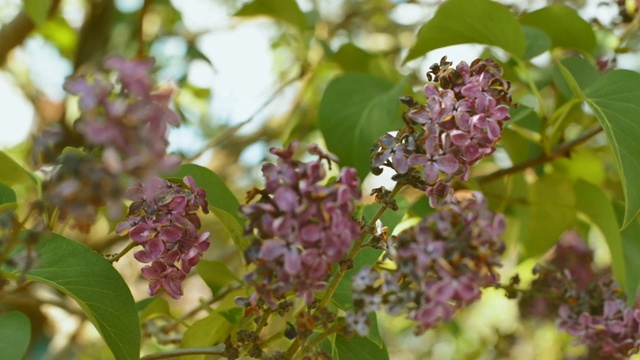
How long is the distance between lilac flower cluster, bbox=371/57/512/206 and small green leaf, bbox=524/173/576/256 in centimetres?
41

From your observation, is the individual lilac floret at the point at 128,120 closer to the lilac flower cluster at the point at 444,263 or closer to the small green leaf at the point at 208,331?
the lilac flower cluster at the point at 444,263

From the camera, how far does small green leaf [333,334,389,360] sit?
1.88 ft

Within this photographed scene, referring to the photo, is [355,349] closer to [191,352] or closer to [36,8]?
[191,352]

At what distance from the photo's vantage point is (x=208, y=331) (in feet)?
2.12

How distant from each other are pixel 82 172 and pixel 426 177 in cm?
23

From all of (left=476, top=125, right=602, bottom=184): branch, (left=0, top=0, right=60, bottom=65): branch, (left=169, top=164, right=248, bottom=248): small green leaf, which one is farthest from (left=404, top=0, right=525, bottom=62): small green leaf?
(left=0, top=0, right=60, bottom=65): branch

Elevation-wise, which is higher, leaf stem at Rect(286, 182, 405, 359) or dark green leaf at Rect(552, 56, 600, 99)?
leaf stem at Rect(286, 182, 405, 359)

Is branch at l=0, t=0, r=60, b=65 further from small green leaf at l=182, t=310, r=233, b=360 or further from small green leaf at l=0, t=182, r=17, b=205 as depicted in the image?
small green leaf at l=182, t=310, r=233, b=360

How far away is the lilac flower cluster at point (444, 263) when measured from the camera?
378 mm

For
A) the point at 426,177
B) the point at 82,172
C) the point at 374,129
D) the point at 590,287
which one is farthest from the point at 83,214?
the point at 590,287

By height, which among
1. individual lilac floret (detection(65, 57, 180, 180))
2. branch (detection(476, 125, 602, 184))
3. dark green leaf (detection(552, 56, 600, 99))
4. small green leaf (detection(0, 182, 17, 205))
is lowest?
branch (detection(476, 125, 602, 184))

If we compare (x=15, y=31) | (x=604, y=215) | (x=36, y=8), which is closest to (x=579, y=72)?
(x=604, y=215)

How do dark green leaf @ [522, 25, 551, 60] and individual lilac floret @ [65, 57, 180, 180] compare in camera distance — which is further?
dark green leaf @ [522, 25, 551, 60]

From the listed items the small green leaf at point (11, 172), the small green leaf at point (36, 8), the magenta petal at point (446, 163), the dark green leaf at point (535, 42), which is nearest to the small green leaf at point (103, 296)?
the small green leaf at point (11, 172)
